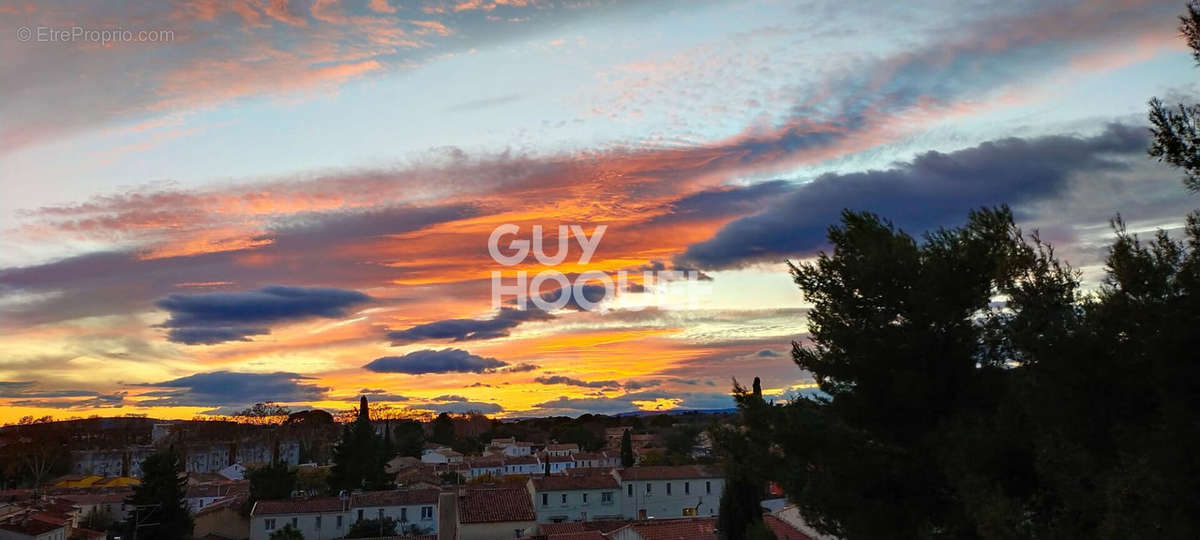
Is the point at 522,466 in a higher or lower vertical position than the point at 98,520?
lower

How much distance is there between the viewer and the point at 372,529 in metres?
51.3

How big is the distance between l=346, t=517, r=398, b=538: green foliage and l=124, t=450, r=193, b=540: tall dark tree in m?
9.40

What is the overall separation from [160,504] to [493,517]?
59.4 ft

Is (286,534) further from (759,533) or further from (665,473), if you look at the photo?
(759,533)

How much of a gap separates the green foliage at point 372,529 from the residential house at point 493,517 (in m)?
10.1

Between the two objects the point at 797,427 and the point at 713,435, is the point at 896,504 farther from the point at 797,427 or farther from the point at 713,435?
the point at 713,435

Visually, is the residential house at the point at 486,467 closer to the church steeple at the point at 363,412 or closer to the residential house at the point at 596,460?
the residential house at the point at 596,460

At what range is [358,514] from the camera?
5359 centimetres

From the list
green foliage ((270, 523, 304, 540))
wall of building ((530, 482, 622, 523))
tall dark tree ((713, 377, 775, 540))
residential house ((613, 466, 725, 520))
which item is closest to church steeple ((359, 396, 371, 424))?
wall of building ((530, 482, 622, 523))

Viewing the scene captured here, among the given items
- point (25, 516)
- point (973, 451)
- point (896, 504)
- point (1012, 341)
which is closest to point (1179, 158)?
point (1012, 341)

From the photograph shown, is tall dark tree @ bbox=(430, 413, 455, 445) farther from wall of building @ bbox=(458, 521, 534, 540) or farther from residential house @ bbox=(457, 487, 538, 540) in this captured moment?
wall of building @ bbox=(458, 521, 534, 540)

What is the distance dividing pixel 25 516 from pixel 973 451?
46.2 meters

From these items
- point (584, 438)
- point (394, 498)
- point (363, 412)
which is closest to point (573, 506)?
point (394, 498)

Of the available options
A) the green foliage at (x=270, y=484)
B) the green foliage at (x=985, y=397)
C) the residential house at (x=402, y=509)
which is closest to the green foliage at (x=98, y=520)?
the green foliage at (x=270, y=484)
